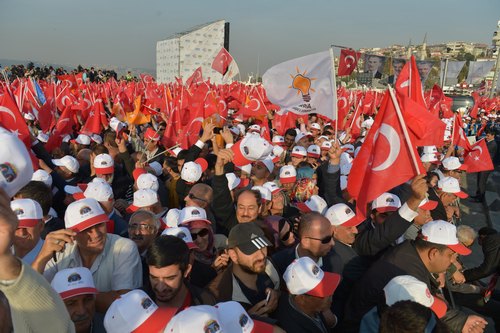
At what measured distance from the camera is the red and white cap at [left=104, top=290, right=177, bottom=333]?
177 centimetres

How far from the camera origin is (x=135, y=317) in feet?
5.85

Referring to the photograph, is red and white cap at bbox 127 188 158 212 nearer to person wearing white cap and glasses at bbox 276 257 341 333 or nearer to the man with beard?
the man with beard

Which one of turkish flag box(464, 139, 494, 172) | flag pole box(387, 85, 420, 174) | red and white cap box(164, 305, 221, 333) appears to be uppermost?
flag pole box(387, 85, 420, 174)

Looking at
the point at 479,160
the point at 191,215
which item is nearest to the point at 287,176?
the point at 191,215

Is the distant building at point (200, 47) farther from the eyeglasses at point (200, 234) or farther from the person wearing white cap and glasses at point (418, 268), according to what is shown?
the person wearing white cap and glasses at point (418, 268)

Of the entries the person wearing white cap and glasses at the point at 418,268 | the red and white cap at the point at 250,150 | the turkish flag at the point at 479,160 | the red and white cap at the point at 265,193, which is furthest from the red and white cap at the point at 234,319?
the turkish flag at the point at 479,160

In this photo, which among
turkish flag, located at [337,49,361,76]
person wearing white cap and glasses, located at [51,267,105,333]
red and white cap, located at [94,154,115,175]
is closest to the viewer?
person wearing white cap and glasses, located at [51,267,105,333]

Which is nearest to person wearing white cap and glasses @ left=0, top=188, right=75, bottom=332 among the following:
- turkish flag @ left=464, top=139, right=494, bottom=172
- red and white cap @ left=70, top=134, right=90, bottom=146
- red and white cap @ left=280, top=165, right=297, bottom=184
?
red and white cap @ left=280, top=165, right=297, bottom=184

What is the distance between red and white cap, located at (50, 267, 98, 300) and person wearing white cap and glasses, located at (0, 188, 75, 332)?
0.95 m

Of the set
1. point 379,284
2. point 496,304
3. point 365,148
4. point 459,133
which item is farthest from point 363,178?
point 459,133

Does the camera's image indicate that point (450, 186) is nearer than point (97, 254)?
No

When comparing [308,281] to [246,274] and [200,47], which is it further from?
[200,47]

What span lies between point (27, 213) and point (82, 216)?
0.40 metres

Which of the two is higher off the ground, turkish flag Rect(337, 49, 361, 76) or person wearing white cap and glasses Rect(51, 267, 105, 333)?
turkish flag Rect(337, 49, 361, 76)
